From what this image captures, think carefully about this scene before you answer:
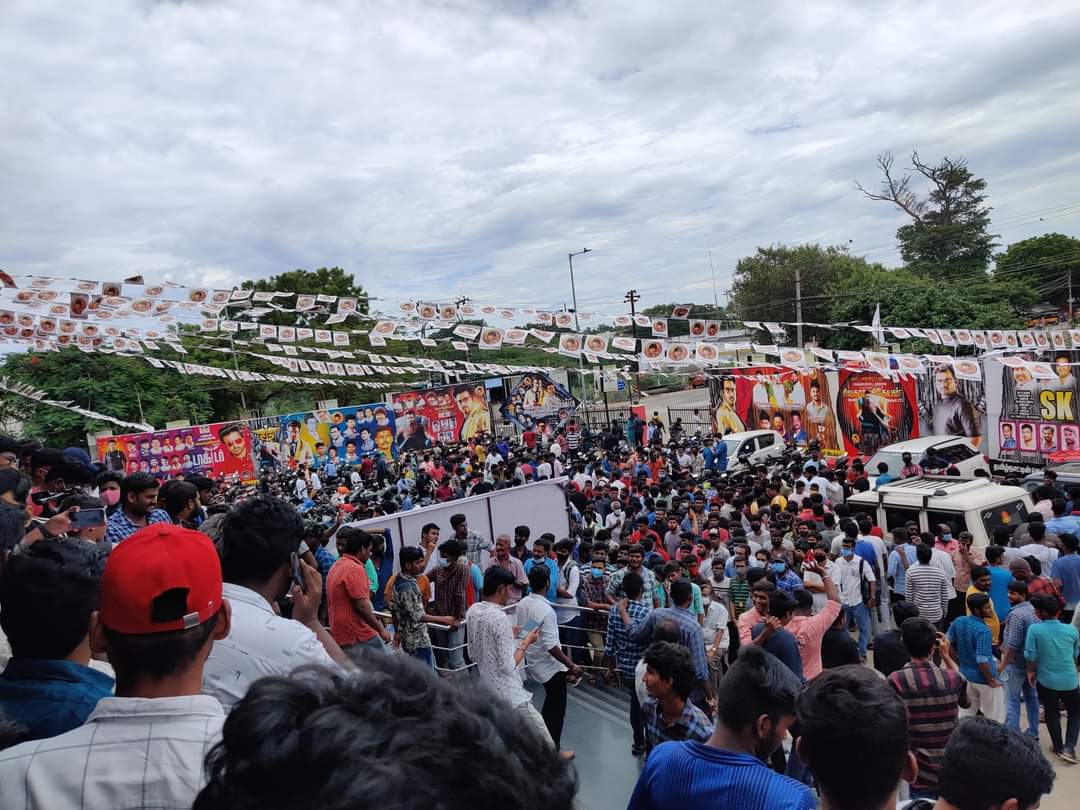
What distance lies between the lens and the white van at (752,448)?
18.0m

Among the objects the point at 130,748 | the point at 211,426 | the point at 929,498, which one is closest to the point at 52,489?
the point at 130,748

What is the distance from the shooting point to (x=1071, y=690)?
5.51 metres

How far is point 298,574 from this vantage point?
124 inches

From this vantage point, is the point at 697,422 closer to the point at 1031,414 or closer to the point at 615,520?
the point at 1031,414

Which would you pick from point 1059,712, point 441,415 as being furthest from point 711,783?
→ point 441,415

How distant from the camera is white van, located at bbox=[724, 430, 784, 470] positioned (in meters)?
18.0

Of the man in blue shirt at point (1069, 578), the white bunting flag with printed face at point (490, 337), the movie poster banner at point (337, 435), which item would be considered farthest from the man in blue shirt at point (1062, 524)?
the movie poster banner at point (337, 435)

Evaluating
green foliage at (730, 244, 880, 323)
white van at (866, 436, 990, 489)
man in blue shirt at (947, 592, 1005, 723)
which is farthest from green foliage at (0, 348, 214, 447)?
green foliage at (730, 244, 880, 323)

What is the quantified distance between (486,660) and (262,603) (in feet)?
7.89

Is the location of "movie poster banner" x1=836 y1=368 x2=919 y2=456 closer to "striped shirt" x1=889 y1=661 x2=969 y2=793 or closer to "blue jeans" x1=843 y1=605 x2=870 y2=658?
"blue jeans" x1=843 y1=605 x2=870 y2=658

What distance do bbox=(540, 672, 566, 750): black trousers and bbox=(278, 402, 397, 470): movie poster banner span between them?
2070 centimetres

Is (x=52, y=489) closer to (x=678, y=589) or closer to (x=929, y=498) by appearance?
(x=678, y=589)

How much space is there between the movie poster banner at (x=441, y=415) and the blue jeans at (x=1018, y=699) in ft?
81.6

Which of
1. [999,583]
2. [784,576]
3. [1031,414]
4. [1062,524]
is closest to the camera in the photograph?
[999,583]
